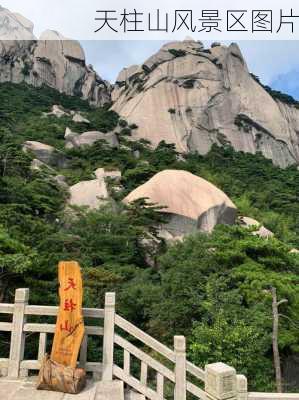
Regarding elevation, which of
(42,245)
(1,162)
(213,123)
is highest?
(213,123)

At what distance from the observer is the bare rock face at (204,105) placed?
43.0m

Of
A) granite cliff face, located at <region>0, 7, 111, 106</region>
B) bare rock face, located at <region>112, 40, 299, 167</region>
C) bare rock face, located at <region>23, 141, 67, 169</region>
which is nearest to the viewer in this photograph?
bare rock face, located at <region>23, 141, 67, 169</region>

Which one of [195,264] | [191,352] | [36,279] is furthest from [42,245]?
[191,352]

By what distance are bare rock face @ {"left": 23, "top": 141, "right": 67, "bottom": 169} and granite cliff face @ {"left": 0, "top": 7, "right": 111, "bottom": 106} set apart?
27.1 meters

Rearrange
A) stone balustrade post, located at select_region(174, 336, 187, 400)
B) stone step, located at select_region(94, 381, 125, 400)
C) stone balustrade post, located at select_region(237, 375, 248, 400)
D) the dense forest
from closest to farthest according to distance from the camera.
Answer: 1. stone balustrade post, located at select_region(237, 375, 248, 400)
2. stone step, located at select_region(94, 381, 125, 400)
3. stone balustrade post, located at select_region(174, 336, 187, 400)
4. the dense forest

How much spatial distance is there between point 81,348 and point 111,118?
40998mm

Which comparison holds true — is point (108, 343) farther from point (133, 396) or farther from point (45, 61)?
point (45, 61)

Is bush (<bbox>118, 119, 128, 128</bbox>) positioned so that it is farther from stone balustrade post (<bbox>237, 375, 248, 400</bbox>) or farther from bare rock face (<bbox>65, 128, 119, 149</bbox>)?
stone balustrade post (<bbox>237, 375, 248, 400</bbox>)

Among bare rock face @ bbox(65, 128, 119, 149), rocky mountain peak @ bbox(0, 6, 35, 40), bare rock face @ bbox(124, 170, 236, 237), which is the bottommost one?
bare rock face @ bbox(124, 170, 236, 237)

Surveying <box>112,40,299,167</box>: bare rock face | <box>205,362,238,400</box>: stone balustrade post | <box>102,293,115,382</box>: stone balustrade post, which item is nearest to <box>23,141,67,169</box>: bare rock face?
<box>112,40,299,167</box>: bare rock face

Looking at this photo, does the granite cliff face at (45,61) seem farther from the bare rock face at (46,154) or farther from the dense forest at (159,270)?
the dense forest at (159,270)

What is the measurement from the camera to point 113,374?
4.77 m

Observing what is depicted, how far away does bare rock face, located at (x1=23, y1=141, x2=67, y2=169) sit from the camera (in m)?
27.8

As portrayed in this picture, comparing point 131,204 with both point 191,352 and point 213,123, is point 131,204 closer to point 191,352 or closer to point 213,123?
point 191,352
